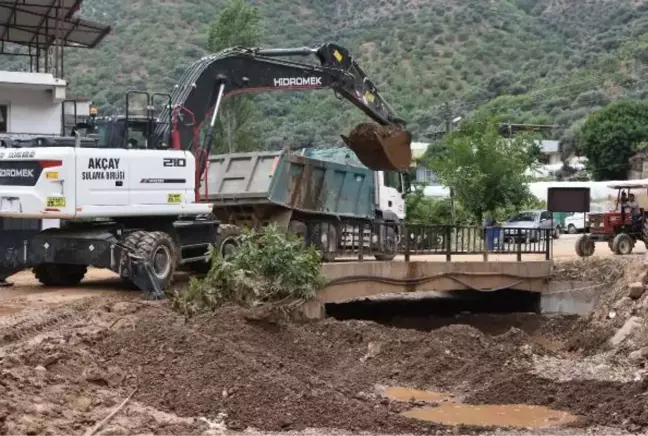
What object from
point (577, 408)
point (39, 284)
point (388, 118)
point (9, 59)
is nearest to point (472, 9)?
point (9, 59)

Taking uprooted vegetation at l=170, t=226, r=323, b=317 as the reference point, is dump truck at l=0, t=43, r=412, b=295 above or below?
above

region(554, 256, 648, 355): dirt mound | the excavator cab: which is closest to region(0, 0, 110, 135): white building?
the excavator cab

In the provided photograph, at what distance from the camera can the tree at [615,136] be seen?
2421 inches

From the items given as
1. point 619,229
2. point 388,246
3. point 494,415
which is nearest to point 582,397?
point 494,415

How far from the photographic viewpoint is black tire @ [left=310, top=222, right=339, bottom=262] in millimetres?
21000

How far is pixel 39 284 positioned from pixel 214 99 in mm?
4923

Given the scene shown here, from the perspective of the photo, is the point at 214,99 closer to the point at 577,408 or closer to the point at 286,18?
the point at 577,408

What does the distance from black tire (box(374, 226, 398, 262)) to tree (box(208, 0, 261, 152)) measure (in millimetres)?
22121

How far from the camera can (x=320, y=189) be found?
2166 centimetres

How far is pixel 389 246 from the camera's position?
74.8 feet

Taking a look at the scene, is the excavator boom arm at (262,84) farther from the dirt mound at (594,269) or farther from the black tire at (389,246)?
the dirt mound at (594,269)

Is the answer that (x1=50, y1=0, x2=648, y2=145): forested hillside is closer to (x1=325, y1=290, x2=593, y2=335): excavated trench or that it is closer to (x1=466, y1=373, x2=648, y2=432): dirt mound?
(x1=325, y1=290, x2=593, y2=335): excavated trench

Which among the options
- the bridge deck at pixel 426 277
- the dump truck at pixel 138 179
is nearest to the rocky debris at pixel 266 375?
the dump truck at pixel 138 179

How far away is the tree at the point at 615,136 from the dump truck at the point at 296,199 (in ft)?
139
